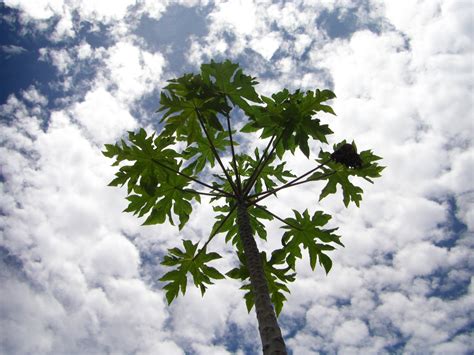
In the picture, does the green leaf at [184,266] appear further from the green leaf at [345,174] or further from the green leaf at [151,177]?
the green leaf at [345,174]

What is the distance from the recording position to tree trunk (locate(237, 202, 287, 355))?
11.3 feet

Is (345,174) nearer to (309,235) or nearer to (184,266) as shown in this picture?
(309,235)

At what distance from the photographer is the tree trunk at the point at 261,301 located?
3455 mm

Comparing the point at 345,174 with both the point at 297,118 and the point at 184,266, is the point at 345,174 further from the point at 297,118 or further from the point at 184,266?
the point at 184,266

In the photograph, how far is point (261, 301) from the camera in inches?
156

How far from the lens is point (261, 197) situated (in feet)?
17.8

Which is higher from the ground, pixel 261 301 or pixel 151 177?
pixel 151 177

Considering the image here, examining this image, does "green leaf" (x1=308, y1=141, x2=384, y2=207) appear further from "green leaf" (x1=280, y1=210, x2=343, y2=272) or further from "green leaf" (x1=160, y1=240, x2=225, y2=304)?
"green leaf" (x1=160, y1=240, x2=225, y2=304)

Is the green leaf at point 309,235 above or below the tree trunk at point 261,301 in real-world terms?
above

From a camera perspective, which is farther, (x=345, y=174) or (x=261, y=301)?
(x=345, y=174)

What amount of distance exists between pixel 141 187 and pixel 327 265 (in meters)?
3.11

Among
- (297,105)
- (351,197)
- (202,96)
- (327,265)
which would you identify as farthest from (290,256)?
(202,96)

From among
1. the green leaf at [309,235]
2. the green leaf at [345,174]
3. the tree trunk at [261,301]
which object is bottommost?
the tree trunk at [261,301]

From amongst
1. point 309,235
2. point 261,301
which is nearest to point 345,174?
point 309,235
